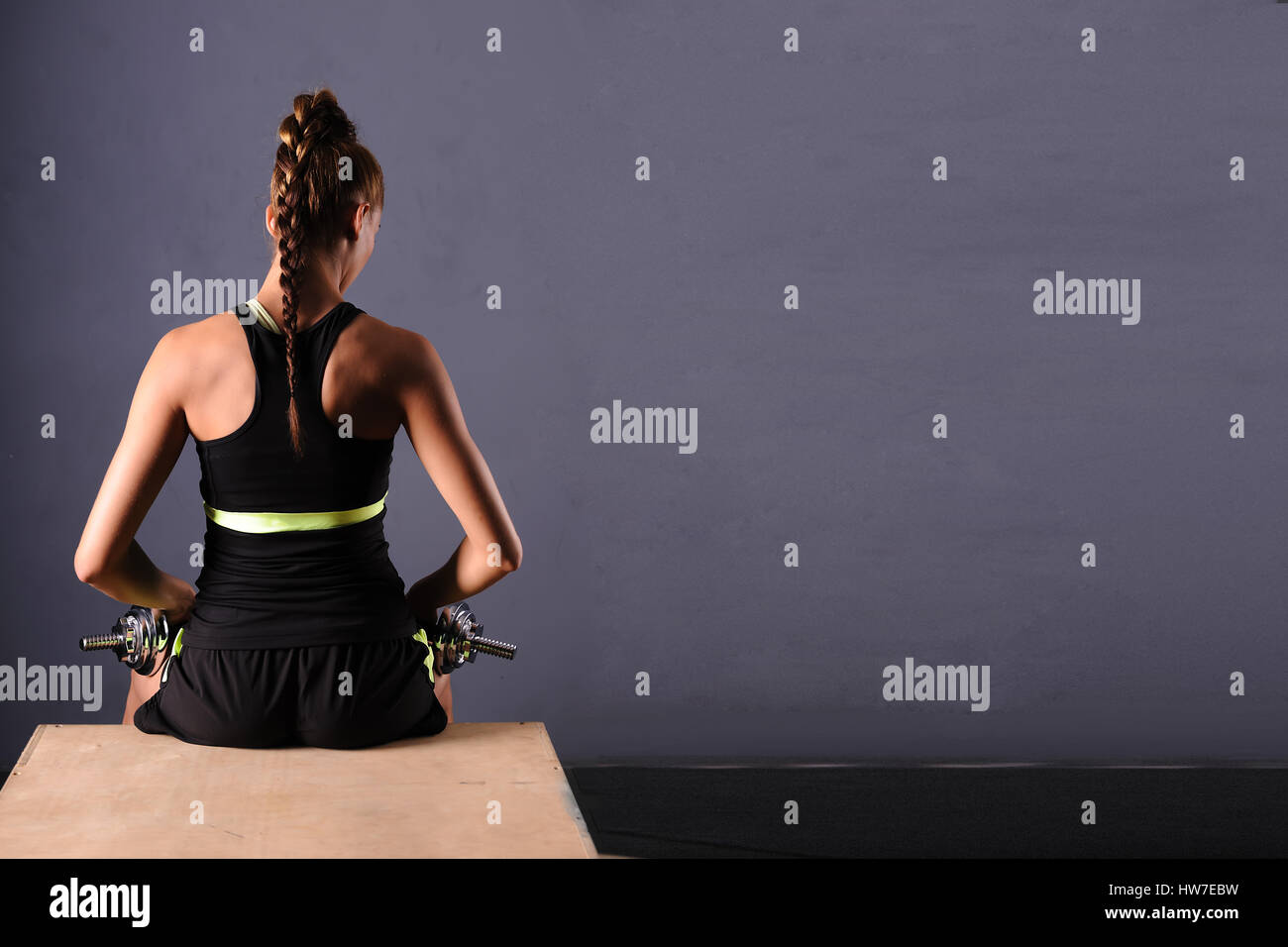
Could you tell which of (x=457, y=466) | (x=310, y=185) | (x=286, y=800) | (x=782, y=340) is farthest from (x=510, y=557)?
(x=782, y=340)

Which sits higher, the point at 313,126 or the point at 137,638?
the point at 313,126

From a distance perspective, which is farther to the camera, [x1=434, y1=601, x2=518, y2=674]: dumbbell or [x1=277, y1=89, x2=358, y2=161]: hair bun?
[x1=434, y1=601, x2=518, y2=674]: dumbbell

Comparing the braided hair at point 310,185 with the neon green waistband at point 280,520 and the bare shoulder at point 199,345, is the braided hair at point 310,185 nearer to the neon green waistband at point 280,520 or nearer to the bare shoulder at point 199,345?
the bare shoulder at point 199,345

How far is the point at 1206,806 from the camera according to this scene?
10.2 ft

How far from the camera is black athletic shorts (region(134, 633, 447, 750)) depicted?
5.38 feet

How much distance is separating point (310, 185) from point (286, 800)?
31.0 inches

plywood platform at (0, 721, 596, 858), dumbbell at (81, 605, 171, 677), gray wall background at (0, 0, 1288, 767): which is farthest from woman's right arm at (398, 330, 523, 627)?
gray wall background at (0, 0, 1288, 767)

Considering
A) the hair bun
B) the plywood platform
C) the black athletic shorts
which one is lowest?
the plywood platform

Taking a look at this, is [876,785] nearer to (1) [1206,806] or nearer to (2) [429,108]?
(1) [1206,806]

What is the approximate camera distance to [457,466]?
1681 mm

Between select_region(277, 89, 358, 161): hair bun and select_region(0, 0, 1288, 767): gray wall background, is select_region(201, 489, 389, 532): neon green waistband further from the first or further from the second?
select_region(0, 0, 1288, 767): gray wall background

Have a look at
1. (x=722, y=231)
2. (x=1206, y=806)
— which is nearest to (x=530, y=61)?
(x=722, y=231)

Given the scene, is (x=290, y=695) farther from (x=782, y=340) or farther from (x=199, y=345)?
(x=782, y=340)
